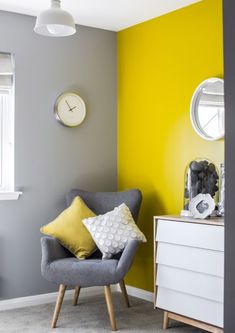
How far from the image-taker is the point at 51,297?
421 centimetres

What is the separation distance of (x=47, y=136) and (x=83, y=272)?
1.31 m

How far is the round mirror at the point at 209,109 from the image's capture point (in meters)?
3.60

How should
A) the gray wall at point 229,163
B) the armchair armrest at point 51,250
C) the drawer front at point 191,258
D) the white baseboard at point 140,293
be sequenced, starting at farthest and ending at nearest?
1. the white baseboard at point 140,293
2. the armchair armrest at point 51,250
3. the drawer front at point 191,258
4. the gray wall at point 229,163

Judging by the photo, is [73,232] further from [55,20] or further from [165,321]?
[55,20]

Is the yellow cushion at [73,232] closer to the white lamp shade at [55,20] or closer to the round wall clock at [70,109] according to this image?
the round wall clock at [70,109]

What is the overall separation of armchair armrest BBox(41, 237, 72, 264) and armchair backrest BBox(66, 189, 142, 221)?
474 millimetres

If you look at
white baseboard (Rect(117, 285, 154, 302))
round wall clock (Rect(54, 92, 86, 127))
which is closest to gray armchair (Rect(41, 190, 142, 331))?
white baseboard (Rect(117, 285, 154, 302))

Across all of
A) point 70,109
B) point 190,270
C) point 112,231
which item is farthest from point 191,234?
point 70,109

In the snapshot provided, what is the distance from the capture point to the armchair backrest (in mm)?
4055

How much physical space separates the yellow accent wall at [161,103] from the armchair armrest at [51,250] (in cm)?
83

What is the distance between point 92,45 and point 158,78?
727mm

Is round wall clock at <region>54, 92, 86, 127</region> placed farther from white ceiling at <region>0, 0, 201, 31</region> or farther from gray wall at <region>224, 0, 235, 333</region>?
gray wall at <region>224, 0, 235, 333</region>

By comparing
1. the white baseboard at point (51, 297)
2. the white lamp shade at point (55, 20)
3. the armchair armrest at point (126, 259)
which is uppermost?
the white lamp shade at point (55, 20)

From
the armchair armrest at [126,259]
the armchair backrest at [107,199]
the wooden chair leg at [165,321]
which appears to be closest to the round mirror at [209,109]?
the armchair backrest at [107,199]
